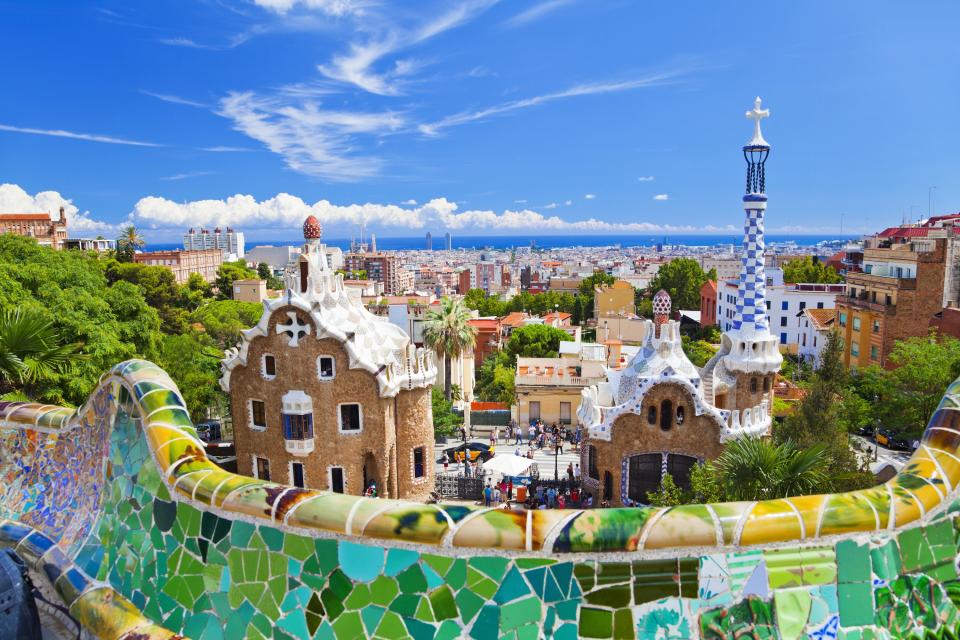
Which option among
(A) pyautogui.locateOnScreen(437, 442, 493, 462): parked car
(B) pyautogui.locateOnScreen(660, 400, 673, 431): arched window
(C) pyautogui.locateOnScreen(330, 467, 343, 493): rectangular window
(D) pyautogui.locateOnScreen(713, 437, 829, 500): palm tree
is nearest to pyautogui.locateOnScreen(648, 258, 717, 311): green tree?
(A) pyautogui.locateOnScreen(437, 442, 493, 462): parked car

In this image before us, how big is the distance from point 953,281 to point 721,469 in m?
41.7

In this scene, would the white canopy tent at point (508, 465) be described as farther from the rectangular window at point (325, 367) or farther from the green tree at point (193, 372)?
the green tree at point (193, 372)

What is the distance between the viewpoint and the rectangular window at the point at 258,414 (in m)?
21.9

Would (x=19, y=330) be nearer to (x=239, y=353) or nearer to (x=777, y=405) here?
(x=239, y=353)

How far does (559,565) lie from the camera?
15.4ft

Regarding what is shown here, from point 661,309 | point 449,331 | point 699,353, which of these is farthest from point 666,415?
point 699,353

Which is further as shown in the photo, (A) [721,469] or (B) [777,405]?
(B) [777,405]

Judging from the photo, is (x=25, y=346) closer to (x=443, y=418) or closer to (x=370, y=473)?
(x=370, y=473)

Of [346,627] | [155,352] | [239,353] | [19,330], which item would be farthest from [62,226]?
[346,627]

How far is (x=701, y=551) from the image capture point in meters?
4.68

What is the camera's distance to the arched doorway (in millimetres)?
22156

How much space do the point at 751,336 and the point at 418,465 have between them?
12.0 m

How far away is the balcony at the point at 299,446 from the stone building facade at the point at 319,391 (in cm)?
3

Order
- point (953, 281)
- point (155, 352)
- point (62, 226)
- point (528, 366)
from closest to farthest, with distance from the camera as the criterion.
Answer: point (155, 352)
point (528, 366)
point (953, 281)
point (62, 226)
